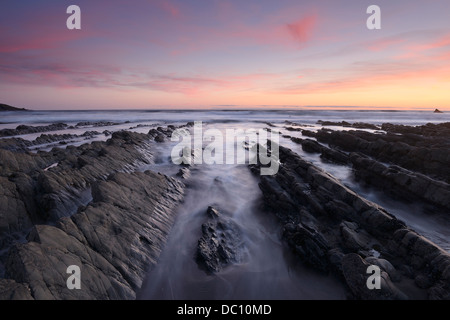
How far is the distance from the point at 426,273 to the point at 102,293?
10618 mm

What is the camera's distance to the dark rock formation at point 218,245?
9031 mm

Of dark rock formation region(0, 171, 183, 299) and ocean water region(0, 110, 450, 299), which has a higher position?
dark rock formation region(0, 171, 183, 299)

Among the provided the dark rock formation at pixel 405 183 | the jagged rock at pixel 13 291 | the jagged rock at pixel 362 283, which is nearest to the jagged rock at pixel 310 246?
the jagged rock at pixel 362 283

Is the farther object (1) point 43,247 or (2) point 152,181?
(2) point 152,181

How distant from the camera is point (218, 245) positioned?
9.91 meters

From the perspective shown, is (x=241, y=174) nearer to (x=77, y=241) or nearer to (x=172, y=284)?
(x=172, y=284)

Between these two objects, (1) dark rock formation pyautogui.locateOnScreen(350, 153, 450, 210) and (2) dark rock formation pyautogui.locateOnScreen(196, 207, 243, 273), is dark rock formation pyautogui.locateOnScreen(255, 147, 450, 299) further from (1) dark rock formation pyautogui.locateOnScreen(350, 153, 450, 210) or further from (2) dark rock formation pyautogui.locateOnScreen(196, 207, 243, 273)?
(1) dark rock formation pyautogui.locateOnScreen(350, 153, 450, 210)

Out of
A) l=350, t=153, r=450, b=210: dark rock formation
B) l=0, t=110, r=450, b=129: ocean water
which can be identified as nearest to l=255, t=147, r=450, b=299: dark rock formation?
l=350, t=153, r=450, b=210: dark rock formation

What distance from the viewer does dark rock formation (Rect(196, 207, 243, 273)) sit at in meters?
9.03

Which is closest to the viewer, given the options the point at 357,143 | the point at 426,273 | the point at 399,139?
the point at 426,273

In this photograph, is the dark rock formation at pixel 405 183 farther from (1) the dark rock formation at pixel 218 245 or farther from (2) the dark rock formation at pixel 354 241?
(1) the dark rock formation at pixel 218 245

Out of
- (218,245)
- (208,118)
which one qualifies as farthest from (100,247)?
(208,118)
